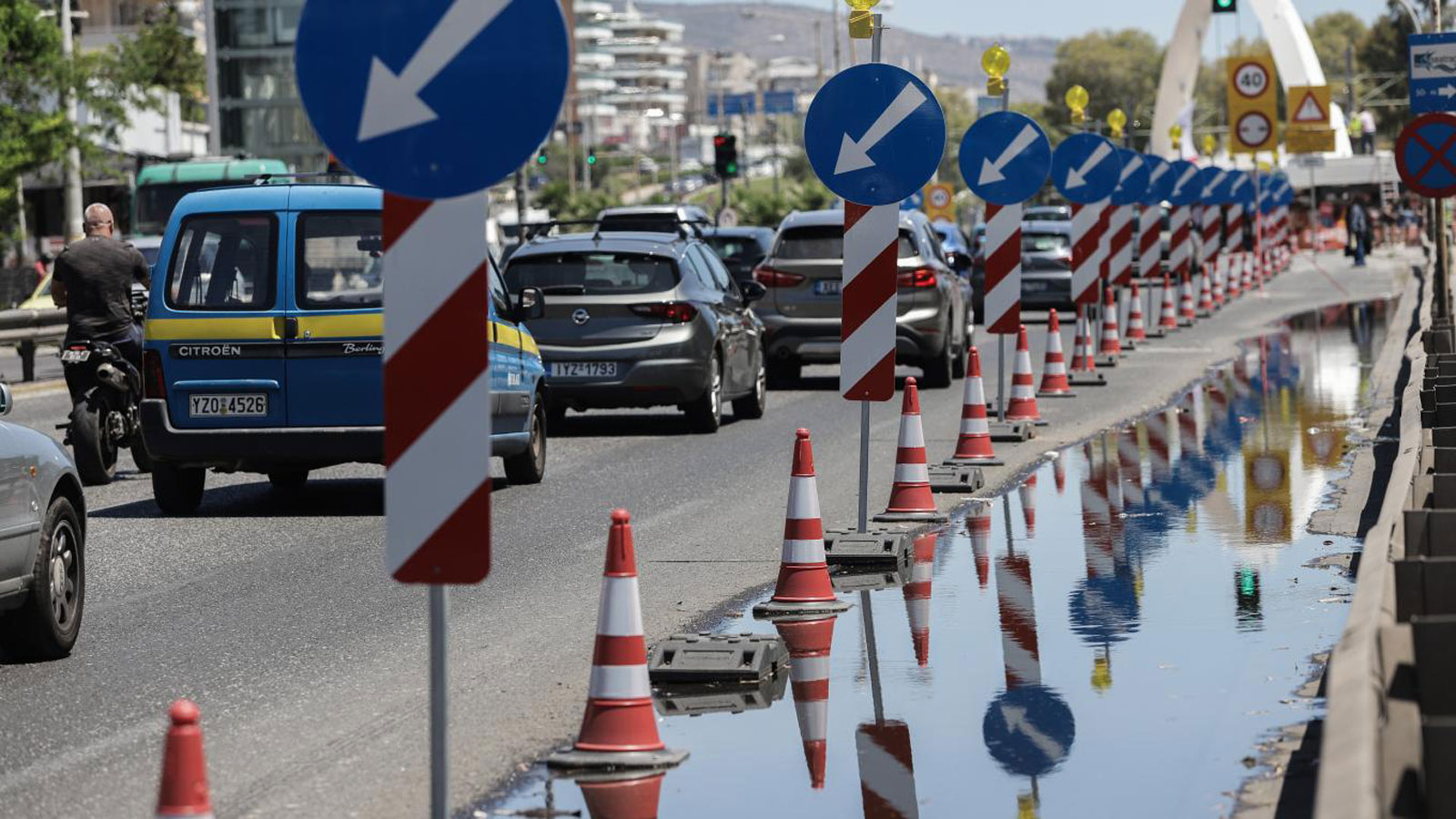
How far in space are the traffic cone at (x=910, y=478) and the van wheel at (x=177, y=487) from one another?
13.3 ft

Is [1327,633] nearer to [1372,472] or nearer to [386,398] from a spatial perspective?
[386,398]

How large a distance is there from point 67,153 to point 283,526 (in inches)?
1345

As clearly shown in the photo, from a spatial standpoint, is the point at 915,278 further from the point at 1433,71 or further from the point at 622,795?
the point at 622,795

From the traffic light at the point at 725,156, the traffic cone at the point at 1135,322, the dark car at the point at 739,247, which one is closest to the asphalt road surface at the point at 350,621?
the traffic cone at the point at 1135,322

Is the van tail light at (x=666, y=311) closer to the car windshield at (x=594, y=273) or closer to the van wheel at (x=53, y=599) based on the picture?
the car windshield at (x=594, y=273)

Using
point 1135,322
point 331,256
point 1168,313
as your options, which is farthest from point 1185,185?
point 331,256

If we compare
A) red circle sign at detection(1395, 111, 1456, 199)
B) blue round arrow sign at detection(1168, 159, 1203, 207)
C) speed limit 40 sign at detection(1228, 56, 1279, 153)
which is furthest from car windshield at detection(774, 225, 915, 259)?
speed limit 40 sign at detection(1228, 56, 1279, 153)

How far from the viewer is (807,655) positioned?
30.1ft

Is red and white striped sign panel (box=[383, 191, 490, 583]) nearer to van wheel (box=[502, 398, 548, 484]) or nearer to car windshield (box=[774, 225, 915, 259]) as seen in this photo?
van wheel (box=[502, 398, 548, 484])

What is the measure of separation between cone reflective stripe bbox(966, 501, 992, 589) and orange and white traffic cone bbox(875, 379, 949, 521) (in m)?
0.20

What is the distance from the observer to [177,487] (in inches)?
579

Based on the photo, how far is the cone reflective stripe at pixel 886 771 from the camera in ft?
21.7

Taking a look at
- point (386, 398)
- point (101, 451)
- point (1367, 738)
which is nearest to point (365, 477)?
point (101, 451)

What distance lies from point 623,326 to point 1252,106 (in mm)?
49751
